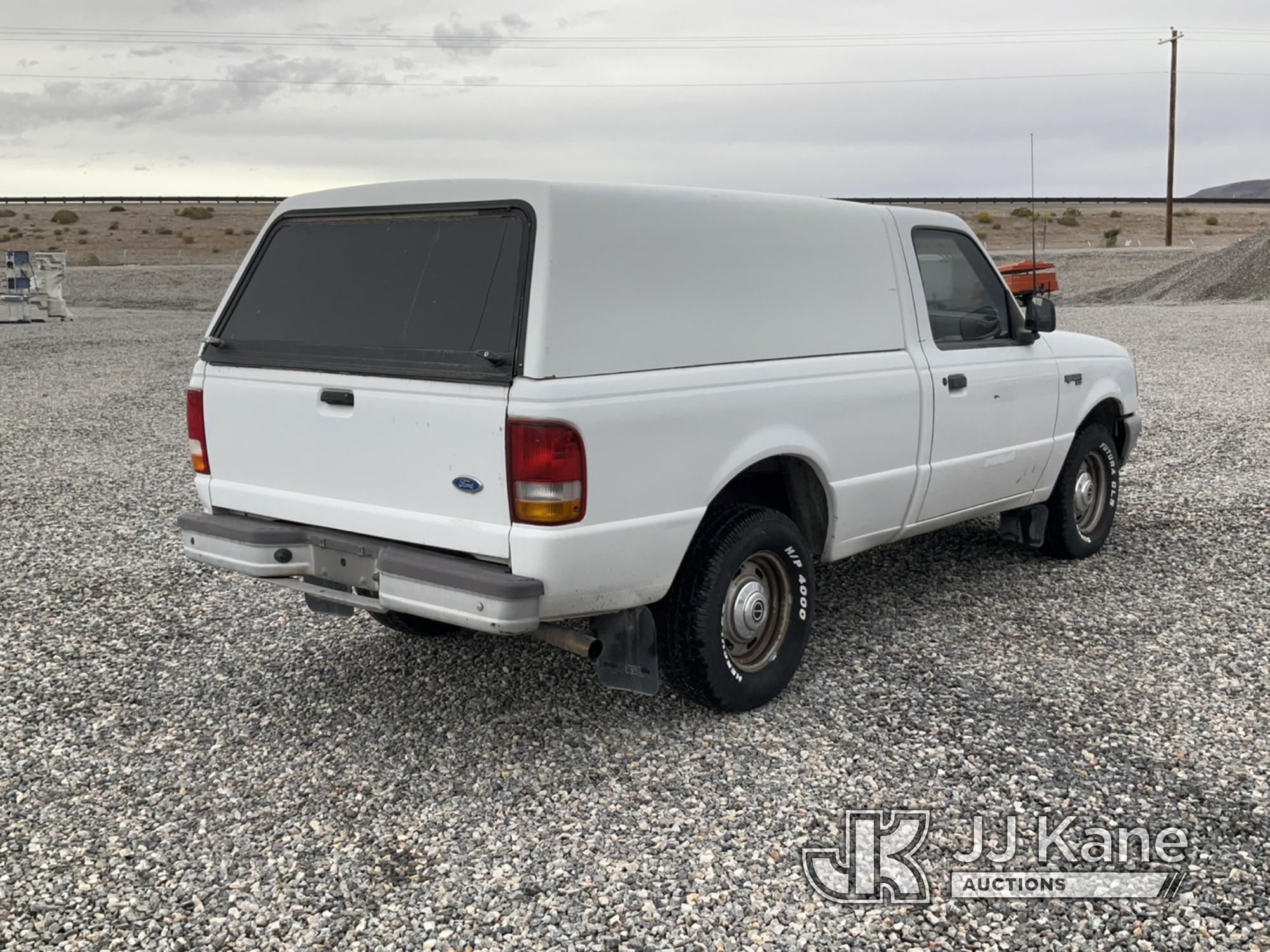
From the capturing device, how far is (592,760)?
4.36m

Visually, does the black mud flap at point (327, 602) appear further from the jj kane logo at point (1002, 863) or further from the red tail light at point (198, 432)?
the jj kane logo at point (1002, 863)

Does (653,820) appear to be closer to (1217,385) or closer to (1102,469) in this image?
(1102,469)

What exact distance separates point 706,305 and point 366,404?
1.28 m

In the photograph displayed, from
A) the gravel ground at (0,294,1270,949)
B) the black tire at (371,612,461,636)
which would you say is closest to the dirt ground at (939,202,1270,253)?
the gravel ground at (0,294,1270,949)

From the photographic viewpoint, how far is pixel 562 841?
12.4 ft

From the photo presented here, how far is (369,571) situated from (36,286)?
2500 cm

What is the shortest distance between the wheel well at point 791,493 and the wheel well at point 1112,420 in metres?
2.50

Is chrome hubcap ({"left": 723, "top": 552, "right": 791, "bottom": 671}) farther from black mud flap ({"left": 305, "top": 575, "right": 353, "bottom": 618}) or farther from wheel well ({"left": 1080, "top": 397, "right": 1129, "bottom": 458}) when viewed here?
wheel well ({"left": 1080, "top": 397, "right": 1129, "bottom": 458})

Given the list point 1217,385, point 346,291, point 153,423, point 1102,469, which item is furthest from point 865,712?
point 1217,385

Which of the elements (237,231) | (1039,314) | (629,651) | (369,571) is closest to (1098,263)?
(1039,314)

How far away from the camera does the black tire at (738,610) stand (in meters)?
4.39

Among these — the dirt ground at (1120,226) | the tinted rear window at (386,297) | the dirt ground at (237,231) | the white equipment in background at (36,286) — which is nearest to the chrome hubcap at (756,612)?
the tinted rear window at (386,297)

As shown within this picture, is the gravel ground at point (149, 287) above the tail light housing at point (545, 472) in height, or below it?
below

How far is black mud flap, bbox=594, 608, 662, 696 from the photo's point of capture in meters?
4.36
